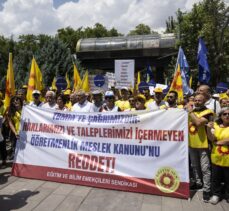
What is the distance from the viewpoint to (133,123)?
5.54 m

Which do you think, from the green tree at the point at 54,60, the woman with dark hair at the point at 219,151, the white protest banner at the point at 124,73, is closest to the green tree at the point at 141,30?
the green tree at the point at 54,60

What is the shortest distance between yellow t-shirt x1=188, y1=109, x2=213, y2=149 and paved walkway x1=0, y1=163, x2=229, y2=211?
2.66ft

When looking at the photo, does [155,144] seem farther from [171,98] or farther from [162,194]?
[171,98]

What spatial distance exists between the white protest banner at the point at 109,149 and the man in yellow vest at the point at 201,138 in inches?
5.9

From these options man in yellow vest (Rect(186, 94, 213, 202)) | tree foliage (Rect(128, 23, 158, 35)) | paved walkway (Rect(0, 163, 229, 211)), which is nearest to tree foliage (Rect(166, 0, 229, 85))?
man in yellow vest (Rect(186, 94, 213, 202))

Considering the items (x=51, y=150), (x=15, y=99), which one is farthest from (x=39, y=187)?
(x=15, y=99)

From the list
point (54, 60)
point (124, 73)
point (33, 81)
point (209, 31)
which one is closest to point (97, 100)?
point (124, 73)

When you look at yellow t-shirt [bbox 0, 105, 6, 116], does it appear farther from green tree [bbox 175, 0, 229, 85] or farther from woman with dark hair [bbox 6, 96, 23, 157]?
green tree [bbox 175, 0, 229, 85]

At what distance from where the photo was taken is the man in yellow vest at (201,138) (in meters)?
5.01

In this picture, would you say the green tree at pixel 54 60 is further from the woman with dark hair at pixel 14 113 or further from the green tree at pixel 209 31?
the woman with dark hair at pixel 14 113

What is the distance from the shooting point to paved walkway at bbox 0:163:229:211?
4762mm

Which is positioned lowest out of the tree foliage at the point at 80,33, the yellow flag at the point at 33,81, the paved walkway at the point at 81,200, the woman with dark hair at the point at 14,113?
the paved walkway at the point at 81,200

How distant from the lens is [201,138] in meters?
5.14

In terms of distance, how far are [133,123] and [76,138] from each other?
1.08m
